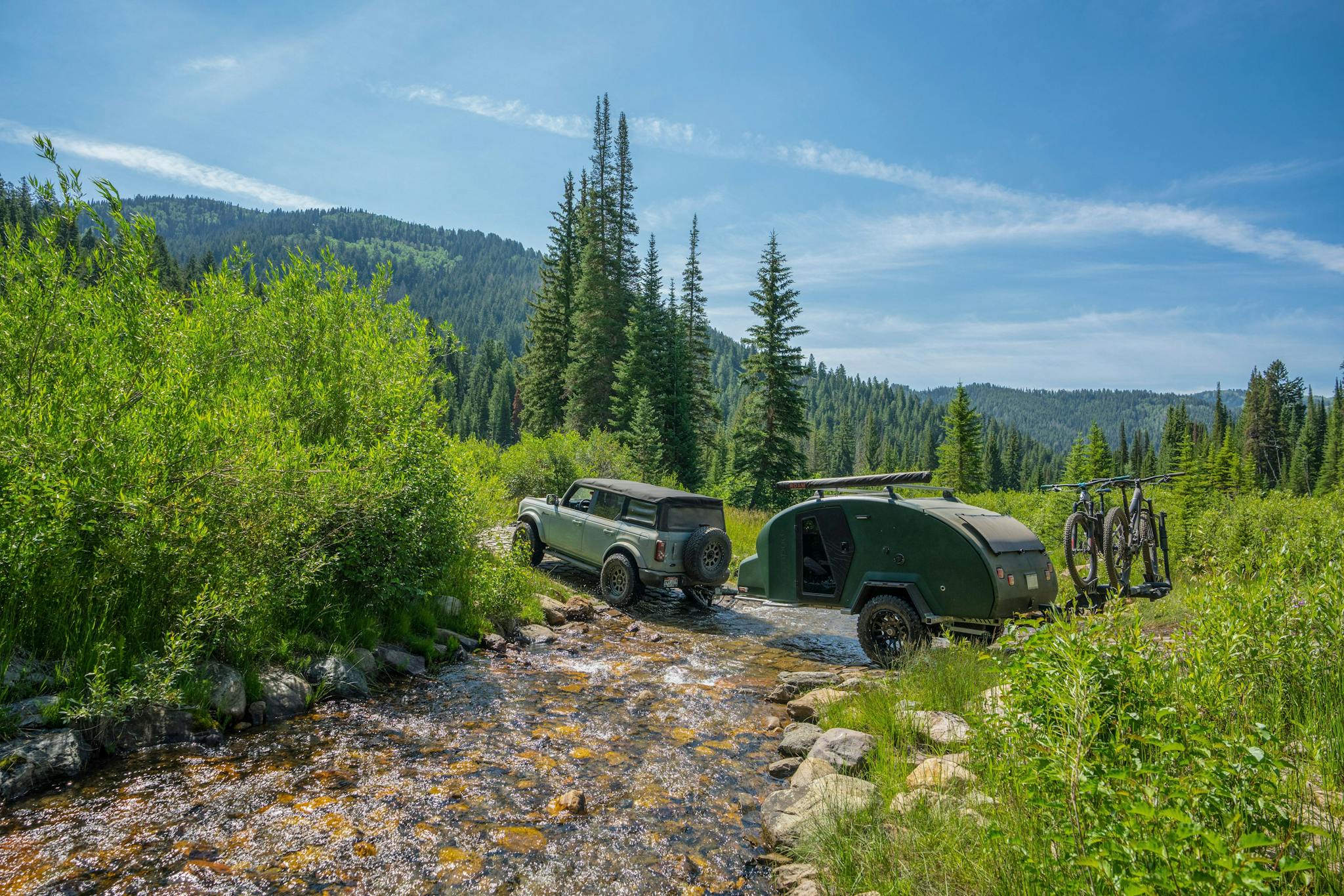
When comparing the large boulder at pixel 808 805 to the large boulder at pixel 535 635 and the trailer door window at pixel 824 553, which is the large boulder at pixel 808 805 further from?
the large boulder at pixel 535 635

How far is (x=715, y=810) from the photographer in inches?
210

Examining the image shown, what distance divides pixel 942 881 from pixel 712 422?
128 ft

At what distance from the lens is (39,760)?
16.2 ft

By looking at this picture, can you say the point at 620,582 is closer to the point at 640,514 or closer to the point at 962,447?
the point at 640,514

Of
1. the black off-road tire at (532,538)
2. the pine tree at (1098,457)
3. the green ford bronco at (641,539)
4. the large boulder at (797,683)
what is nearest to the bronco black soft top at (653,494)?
the green ford bronco at (641,539)

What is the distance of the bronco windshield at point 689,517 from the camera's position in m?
12.4

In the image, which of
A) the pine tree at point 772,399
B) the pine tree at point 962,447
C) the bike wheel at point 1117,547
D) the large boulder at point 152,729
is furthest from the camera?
the pine tree at point 962,447

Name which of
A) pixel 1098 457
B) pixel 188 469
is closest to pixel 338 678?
pixel 188 469

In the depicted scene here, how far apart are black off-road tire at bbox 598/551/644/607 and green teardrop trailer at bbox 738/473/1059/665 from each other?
3.06 m

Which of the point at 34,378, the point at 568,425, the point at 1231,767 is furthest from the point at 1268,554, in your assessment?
the point at 568,425

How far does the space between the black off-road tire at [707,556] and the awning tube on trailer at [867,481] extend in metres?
2.10

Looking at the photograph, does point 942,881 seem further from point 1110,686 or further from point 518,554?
point 518,554

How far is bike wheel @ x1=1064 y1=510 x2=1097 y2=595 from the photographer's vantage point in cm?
919

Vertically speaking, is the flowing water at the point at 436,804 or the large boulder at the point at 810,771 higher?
the large boulder at the point at 810,771
